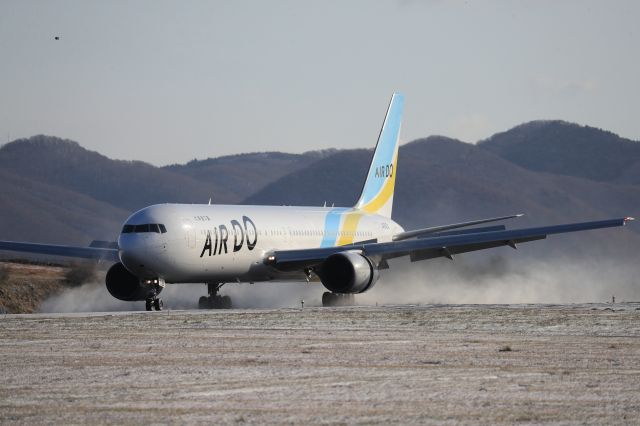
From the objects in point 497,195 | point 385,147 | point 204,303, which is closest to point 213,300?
point 204,303

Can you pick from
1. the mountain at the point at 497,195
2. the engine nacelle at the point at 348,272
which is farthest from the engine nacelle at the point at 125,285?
the mountain at the point at 497,195

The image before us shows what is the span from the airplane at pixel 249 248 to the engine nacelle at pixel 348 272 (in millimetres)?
36

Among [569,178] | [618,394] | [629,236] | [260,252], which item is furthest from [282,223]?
[569,178]

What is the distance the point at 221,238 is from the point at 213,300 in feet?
16.2

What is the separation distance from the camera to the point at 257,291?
1981 inches

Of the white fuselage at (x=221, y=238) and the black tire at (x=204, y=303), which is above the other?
the white fuselage at (x=221, y=238)

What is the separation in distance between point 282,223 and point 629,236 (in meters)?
68.6

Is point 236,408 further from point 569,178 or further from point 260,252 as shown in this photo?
point 569,178

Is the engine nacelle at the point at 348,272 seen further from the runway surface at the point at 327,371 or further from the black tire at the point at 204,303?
the runway surface at the point at 327,371

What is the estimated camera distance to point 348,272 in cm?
4156

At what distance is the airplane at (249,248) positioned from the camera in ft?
128

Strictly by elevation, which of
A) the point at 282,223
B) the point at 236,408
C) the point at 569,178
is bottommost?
the point at 236,408

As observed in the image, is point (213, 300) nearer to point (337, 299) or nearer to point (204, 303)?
point (204, 303)

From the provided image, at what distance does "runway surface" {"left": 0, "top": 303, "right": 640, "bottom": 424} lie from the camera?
12.7 metres
